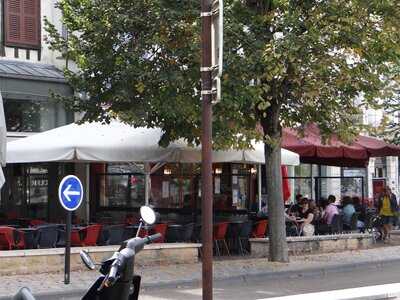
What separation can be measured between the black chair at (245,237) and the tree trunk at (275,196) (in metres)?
1.60

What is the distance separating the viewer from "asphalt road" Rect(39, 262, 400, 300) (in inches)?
437

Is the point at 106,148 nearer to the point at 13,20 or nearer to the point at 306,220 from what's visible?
the point at 306,220

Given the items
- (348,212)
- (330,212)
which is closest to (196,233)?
(330,212)

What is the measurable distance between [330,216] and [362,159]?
2826 mm

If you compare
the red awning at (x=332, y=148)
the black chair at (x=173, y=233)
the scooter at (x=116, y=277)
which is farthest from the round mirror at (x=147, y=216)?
the red awning at (x=332, y=148)

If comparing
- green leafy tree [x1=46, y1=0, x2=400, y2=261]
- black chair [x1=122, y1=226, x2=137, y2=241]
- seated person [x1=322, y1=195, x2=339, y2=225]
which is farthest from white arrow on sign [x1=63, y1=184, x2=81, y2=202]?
seated person [x1=322, y1=195, x2=339, y2=225]

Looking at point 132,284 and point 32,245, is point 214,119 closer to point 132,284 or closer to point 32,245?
point 32,245

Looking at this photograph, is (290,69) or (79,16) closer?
(290,69)

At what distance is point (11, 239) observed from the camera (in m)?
13.3

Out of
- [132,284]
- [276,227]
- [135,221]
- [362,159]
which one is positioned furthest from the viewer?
[362,159]

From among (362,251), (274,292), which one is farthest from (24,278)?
(362,251)

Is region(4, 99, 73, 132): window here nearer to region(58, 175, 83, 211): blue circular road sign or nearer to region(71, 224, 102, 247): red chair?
region(71, 224, 102, 247): red chair

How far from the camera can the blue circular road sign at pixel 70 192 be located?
37.7 feet

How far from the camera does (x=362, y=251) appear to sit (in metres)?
17.1
